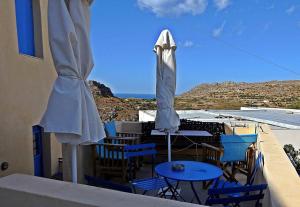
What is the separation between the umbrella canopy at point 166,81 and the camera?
5.38 meters

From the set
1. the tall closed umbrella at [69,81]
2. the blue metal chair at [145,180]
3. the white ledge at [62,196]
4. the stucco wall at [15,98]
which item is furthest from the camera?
the blue metal chair at [145,180]

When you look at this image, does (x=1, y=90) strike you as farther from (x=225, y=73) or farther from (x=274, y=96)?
(x=225, y=73)

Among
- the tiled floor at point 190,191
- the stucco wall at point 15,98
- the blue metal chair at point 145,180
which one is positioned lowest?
the tiled floor at point 190,191

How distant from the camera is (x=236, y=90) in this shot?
30125mm

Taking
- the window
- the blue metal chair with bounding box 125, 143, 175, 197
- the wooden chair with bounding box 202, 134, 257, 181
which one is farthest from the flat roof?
the window

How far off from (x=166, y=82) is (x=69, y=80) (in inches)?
114

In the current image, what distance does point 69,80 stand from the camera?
273 centimetres

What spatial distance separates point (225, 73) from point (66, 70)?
182 ft

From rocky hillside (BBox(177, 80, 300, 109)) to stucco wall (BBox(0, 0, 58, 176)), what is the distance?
59.5ft

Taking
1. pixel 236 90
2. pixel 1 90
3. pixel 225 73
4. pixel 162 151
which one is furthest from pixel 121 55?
pixel 1 90

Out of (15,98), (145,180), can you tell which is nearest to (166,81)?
(145,180)

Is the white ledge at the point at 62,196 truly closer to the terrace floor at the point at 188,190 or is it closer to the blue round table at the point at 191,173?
the blue round table at the point at 191,173

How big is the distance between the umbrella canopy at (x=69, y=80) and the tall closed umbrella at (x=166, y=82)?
2.64 metres

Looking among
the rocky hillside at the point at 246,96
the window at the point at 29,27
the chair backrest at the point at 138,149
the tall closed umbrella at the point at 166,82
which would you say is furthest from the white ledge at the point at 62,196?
the rocky hillside at the point at 246,96
